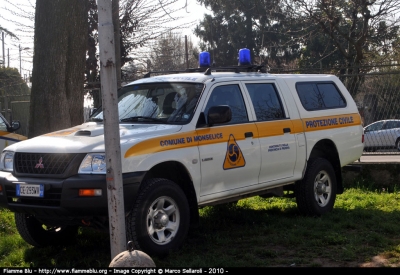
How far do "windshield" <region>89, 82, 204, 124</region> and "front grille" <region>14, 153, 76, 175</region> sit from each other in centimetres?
123

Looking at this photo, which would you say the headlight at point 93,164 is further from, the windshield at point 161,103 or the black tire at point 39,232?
the black tire at point 39,232

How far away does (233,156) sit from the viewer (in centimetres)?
662

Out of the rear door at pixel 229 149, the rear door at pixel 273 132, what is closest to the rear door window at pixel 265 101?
the rear door at pixel 273 132

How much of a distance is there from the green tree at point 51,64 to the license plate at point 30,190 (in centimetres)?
278

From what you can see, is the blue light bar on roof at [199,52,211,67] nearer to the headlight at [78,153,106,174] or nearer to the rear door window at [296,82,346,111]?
the rear door window at [296,82,346,111]

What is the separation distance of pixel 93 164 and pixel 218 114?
5.10 feet

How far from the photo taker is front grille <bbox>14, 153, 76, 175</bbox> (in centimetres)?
551

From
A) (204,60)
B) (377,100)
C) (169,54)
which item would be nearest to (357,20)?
(169,54)

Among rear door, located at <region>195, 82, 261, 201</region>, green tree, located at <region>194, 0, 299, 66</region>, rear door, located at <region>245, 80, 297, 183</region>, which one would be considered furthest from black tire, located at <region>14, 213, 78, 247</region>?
green tree, located at <region>194, 0, 299, 66</region>

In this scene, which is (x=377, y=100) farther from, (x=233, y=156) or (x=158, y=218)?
(x=158, y=218)

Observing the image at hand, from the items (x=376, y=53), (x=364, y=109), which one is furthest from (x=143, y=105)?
(x=376, y=53)

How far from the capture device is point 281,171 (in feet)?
24.3

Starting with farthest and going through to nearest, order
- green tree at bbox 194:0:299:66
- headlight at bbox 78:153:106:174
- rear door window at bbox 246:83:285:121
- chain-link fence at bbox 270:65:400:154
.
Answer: green tree at bbox 194:0:299:66, chain-link fence at bbox 270:65:400:154, rear door window at bbox 246:83:285:121, headlight at bbox 78:153:106:174

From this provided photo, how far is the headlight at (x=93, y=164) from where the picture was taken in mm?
5383
